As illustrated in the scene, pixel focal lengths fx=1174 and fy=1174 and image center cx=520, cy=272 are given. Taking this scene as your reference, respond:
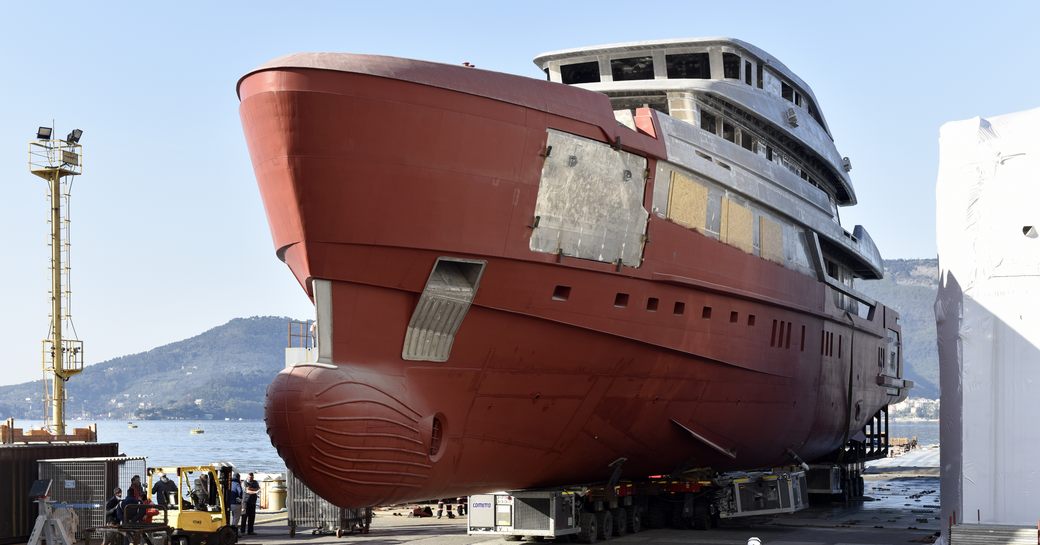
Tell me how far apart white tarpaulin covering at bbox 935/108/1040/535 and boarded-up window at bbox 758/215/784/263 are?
147 inches

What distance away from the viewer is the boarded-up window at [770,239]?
22625 millimetres

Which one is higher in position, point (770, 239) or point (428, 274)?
point (770, 239)

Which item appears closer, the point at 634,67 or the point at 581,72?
the point at 634,67

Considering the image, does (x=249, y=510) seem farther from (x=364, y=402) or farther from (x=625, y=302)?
(x=625, y=302)

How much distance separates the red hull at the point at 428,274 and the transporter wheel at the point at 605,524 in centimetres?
110

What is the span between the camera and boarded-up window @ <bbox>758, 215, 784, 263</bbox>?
891 inches

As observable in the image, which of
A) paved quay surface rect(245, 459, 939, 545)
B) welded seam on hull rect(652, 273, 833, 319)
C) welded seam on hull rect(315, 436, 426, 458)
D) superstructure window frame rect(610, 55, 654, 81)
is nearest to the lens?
welded seam on hull rect(315, 436, 426, 458)

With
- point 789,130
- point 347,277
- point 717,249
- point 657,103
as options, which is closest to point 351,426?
point 347,277

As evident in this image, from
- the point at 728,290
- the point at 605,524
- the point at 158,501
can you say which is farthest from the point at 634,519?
the point at 158,501

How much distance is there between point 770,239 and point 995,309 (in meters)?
5.73

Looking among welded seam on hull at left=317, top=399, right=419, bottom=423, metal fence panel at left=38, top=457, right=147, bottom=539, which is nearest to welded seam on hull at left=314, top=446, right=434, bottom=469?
welded seam on hull at left=317, top=399, right=419, bottom=423

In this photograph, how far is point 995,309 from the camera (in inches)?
712

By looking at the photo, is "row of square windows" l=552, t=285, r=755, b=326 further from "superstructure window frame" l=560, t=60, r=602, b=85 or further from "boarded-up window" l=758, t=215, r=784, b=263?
"superstructure window frame" l=560, t=60, r=602, b=85

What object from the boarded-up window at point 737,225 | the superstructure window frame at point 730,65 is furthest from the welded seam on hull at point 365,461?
the superstructure window frame at point 730,65
